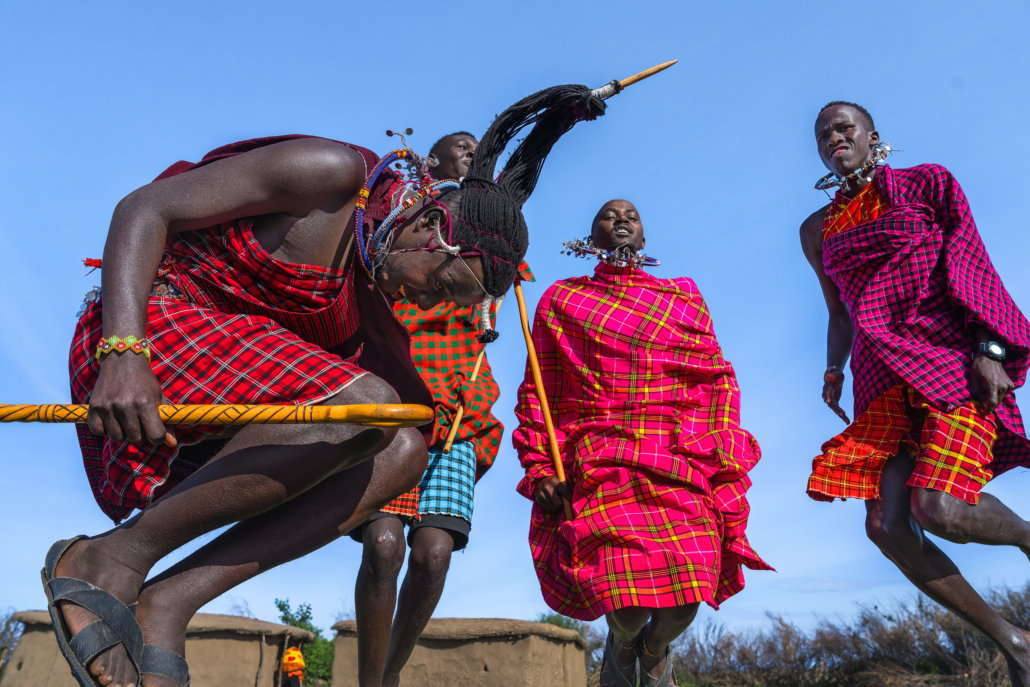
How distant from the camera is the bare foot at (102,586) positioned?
1.72 m

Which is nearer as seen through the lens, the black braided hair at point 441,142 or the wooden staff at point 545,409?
the wooden staff at point 545,409

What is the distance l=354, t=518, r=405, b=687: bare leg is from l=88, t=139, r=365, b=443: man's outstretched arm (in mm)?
1582

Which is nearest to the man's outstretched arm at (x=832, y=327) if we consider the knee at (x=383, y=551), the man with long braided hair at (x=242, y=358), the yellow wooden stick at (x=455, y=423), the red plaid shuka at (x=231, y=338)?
the yellow wooden stick at (x=455, y=423)

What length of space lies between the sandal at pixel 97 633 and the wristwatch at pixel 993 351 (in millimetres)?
3111

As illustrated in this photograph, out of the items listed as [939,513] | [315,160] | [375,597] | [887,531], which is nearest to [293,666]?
[375,597]

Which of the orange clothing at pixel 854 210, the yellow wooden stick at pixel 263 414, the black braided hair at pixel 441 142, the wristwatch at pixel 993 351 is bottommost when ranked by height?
the yellow wooden stick at pixel 263 414

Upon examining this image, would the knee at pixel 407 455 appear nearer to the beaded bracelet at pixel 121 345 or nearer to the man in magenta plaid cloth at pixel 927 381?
the beaded bracelet at pixel 121 345

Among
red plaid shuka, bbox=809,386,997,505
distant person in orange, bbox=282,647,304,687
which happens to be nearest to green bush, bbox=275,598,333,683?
distant person in orange, bbox=282,647,304,687

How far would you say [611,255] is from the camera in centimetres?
416

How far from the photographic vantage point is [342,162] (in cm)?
220

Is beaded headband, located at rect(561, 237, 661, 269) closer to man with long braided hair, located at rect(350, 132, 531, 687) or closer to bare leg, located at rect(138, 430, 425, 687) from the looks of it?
man with long braided hair, located at rect(350, 132, 531, 687)

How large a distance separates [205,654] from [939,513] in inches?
234

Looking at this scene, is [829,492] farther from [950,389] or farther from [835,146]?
[835,146]

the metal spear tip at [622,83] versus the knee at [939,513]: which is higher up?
the metal spear tip at [622,83]
